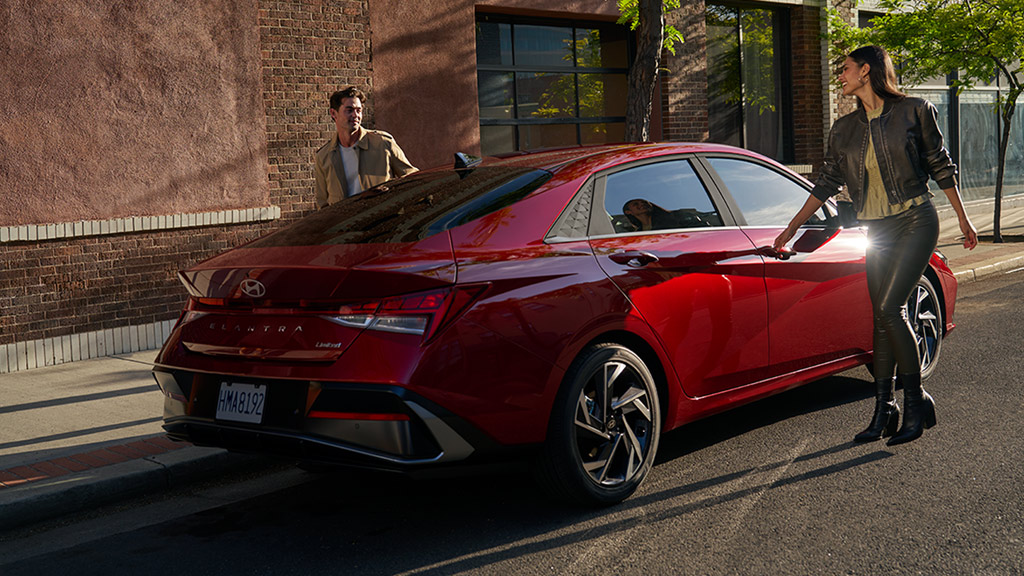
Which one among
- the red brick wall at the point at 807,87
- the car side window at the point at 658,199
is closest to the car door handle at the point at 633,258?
the car side window at the point at 658,199

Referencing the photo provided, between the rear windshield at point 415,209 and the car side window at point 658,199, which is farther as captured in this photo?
the car side window at point 658,199

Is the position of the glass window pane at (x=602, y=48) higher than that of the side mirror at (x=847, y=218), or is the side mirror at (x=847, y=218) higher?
the glass window pane at (x=602, y=48)

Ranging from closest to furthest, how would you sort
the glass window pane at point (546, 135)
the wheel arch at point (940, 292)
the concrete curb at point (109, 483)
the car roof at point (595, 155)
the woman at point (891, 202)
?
the concrete curb at point (109, 483) < the car roof at point (595, 155) < the woman at point (891, 202) < the wheel arch at point (940, 292) < the glass window pane at point (546, 135)

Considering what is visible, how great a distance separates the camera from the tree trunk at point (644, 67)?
9094 millimetres

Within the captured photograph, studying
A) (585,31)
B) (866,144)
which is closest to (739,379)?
(866,144)

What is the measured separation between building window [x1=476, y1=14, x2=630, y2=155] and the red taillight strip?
351 inches

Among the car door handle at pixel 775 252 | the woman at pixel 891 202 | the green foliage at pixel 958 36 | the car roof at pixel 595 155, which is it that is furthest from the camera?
the green foliage at pixel 958 36

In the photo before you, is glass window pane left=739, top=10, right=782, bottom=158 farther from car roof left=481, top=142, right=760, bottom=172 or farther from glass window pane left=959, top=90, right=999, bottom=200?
car roof left=481, top=142, right=760, bottom=172

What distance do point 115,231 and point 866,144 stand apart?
21.2 ft

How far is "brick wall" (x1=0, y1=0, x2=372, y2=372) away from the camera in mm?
8602

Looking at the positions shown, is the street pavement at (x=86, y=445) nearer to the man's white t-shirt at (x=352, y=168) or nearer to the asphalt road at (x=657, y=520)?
the asphalt road at (x=657, y=520)

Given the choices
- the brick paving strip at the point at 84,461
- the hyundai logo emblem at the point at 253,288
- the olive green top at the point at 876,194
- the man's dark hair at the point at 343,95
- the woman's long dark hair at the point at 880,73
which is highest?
the man's dark hair at the point at 343,95

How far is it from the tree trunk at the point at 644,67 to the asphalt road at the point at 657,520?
4.14m

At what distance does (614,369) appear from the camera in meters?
4.50
